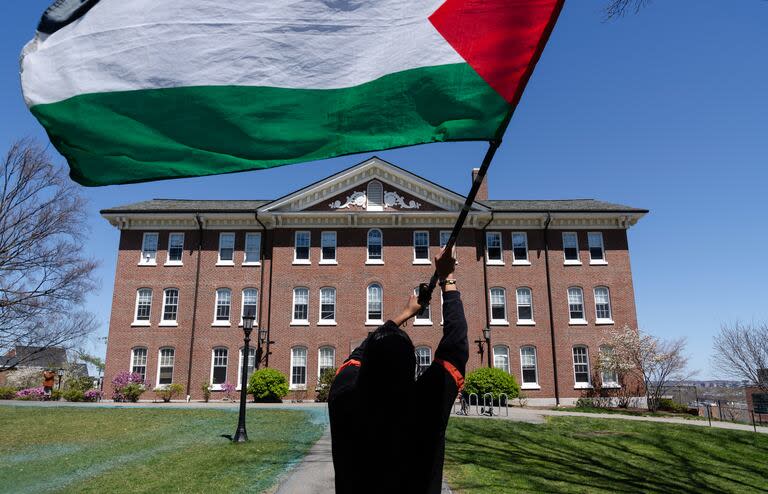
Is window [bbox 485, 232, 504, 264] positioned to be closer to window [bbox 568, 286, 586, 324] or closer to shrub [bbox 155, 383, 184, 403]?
window [bbox 568, 286, 586, 324]

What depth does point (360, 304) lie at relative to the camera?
105ft

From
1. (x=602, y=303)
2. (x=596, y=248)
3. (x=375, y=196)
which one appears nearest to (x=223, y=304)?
(x=375, y=196)

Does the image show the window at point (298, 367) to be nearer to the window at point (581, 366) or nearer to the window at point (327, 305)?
the window at point (327, 305)

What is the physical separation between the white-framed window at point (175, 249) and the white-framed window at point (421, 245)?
1465cm

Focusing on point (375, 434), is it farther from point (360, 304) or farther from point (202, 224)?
point (202, 224)

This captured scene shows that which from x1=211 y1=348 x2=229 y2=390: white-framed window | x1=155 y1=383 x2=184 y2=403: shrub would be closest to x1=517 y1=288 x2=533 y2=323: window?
x1=211 y1=348 x2=229 y2=390: white-framed window

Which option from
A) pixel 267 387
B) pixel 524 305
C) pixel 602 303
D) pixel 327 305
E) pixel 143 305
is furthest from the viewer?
pixel 602 303

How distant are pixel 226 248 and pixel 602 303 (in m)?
23.8

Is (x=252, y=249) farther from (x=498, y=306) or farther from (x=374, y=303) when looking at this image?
(x=498, y=306)

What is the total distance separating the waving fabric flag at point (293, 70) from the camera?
10.6 ft

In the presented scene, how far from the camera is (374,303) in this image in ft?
105

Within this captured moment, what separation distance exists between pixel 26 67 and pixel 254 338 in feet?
97.1

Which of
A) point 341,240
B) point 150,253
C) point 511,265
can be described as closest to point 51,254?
point 150,253

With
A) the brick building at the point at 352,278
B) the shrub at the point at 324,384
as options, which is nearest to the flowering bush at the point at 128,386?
the brick building at the point at 352,278
